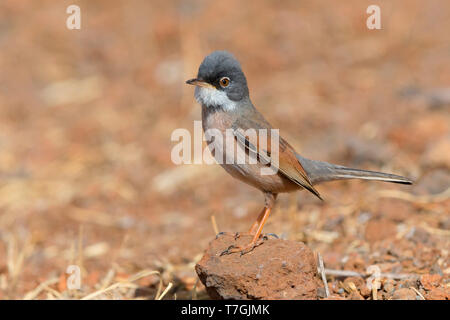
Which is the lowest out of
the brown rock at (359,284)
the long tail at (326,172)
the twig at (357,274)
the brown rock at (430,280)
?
the brown rock at (359,284)

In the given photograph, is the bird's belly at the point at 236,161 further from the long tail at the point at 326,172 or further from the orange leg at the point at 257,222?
the long tail at the point at 326,172

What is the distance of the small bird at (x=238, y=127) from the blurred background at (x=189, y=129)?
95 cm

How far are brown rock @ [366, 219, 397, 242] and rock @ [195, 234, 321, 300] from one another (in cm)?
175

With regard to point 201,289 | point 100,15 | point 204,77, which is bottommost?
point 201,289

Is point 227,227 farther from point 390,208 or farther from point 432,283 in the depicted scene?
point 432,283

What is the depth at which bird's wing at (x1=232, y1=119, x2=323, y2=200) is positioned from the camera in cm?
545

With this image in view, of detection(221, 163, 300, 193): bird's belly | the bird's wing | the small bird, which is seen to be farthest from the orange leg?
the bird's wing

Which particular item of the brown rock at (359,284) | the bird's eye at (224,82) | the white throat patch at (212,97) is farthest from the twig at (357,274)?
the bird's eye at (224,82)

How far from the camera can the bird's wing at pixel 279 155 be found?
5.45 metres

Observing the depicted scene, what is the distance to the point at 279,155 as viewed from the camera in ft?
18.2

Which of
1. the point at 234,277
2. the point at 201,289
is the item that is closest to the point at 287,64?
the point at 201,289

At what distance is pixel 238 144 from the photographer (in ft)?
17.9

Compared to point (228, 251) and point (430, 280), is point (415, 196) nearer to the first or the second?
point (430, 280)

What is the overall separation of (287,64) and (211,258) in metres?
8.07
